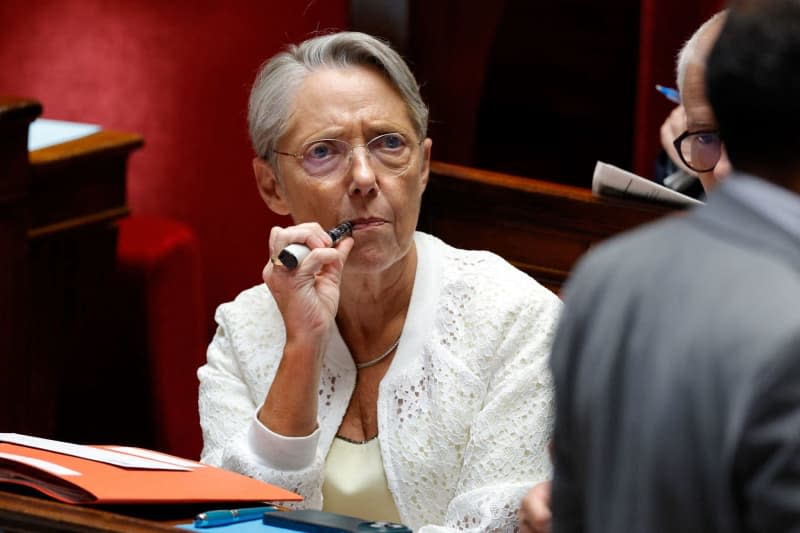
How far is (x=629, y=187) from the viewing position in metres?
2.30

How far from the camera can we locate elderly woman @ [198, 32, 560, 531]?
6.37ft

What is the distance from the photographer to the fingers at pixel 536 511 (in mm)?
1352

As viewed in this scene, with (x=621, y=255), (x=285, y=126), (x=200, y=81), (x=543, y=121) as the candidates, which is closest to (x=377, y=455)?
(x=285, y=126)

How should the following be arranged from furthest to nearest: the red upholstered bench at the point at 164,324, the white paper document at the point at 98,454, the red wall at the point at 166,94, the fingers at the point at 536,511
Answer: the red wall at the point at 166,94 < the red upholstered bench at the point at 164,324 < the white paper document at the point at 98,454 < the fingers at the point at 536,511

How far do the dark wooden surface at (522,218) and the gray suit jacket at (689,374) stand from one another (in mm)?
1520

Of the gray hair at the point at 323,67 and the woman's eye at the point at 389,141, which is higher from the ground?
the gray hair at the point at 323,67

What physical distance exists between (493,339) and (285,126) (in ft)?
1.52

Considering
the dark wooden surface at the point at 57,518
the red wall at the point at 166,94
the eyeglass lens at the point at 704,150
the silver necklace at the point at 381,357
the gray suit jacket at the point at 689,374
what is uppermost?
the gray suit jacket at the point at 689,374

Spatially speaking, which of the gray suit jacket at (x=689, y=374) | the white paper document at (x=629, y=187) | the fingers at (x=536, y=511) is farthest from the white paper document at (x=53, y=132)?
the gray suit jacket at (x=689, y=374)

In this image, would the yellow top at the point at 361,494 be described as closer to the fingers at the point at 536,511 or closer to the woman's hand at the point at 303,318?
the woman's hand at the point at 303,318

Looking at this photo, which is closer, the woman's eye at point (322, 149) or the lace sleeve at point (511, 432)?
the lace sleeve at point (511, 432)

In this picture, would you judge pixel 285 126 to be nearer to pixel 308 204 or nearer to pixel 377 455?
pixel 308 204

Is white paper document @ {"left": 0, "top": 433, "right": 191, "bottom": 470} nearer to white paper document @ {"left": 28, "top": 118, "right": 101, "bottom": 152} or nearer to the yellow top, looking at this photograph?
→ the yellow top

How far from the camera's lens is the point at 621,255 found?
0.88 meters
